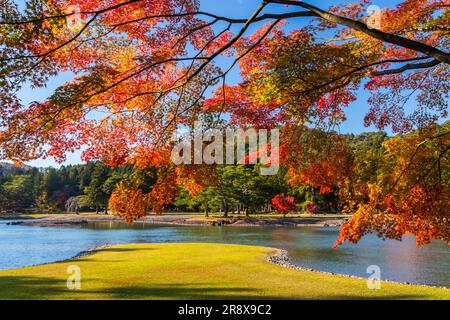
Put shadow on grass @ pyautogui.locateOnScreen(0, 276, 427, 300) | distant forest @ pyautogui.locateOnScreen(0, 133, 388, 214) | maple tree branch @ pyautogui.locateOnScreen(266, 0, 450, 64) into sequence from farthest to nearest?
distant forest @ pyautogui.locateOnScreen(0, 133, 388, 214), shadow on grass @ pyautogui.locateOnScreen(0, 276, 427, 300), maple tree branch @ pyautogui.locateOnScreen(266, 0, 450, 64)

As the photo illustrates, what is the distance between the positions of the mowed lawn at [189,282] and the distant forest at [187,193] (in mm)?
3583

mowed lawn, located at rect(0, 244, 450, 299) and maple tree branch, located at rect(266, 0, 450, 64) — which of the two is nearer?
maple tree branch, located at rect(266, 0, 450, 64)

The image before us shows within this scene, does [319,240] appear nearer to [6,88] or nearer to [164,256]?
[164,256]

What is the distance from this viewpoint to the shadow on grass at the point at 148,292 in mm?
8625

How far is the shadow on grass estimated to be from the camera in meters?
8.62

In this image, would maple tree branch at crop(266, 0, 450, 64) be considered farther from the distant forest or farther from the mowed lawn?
the mowed lawn

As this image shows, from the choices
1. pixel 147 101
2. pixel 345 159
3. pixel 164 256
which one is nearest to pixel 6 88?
pixel 147 101

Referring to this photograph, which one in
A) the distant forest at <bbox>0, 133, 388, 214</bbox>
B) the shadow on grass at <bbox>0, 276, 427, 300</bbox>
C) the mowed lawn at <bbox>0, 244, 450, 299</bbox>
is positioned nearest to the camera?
the shadow on grass at <bbox>0, 276, 427, 300</bbox>

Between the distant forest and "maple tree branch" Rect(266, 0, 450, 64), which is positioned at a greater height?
"maple tree branch" Rect(266, 0, 450, 64)

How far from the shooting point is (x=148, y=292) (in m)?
9.16

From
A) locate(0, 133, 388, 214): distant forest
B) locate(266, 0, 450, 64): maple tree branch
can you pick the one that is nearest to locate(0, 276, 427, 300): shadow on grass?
locate(0, 133, 388, 214): distant forest

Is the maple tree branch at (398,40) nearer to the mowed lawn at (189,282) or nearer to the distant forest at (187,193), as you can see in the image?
the distant forest at (187,193)

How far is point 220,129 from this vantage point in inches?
317

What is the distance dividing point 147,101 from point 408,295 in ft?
24.0
